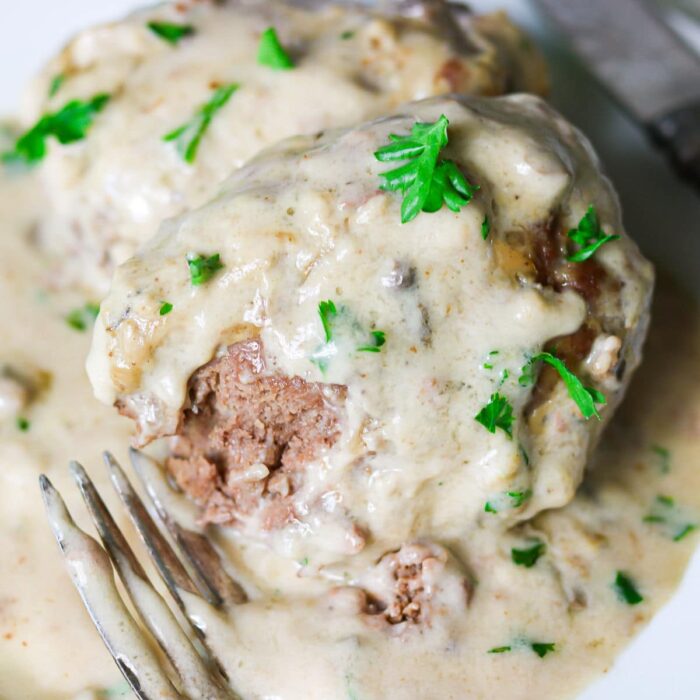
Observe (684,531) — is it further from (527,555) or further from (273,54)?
(273,54)

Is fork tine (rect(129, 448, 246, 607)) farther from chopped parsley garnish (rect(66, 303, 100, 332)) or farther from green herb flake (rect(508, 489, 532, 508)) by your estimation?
green herb flake (rect(508, 489, 532, 508))

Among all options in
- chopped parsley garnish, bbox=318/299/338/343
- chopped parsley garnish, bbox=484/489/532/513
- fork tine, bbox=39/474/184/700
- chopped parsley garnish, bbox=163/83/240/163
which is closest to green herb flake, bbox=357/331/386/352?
chopped parsley garnish, bbox=318/299/338/343

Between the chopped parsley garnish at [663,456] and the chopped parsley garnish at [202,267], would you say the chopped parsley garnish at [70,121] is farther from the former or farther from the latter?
the chopped parsley garnish at [663,456]

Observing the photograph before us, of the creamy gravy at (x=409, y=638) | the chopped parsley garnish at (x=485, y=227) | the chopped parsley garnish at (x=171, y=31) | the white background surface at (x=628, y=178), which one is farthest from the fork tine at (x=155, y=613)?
the chopped parsley garnish at (x=171, y=31)

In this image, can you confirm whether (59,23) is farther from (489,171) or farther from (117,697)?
(117,697)

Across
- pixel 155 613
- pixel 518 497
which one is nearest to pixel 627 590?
pixel 518 497
